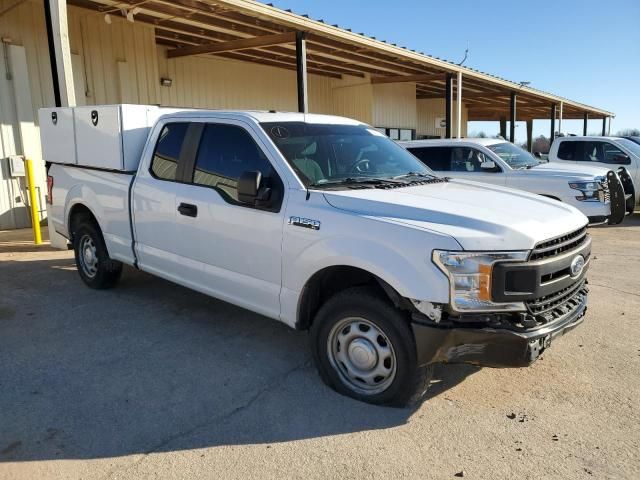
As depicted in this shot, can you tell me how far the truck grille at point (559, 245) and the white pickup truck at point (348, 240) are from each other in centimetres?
1

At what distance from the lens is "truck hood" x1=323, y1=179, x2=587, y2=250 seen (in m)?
3.10

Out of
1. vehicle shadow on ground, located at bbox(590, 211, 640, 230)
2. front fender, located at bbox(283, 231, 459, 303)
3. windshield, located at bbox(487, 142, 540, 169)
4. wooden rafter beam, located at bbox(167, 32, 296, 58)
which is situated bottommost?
vehicle shadow on ground, located at bbox(590, 211, 640, 230)

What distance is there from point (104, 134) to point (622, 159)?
11.2 meters

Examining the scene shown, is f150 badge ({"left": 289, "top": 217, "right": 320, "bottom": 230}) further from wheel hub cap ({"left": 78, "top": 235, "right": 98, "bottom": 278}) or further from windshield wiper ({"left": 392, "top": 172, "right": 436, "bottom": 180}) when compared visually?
wheel hub cap ({"left": 78, "top": 235, "right": 98, "bottom": 278})

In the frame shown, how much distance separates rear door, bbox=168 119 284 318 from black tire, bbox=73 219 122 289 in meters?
1.57

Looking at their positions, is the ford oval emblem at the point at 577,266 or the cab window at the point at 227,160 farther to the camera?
the cab window at the point at 227,160

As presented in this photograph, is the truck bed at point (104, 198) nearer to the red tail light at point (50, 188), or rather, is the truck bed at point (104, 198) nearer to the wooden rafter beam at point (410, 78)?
the red tail light at point (50, 188)

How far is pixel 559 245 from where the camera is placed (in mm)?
3369

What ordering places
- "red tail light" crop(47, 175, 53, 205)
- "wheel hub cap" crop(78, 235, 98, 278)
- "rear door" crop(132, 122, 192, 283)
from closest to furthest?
"rear door" crop(132, 122, 192, 283) → "wheel hub cap" crop(78, 235, 98, 278) → "red tail light" crop(47, 175, 53, 205)

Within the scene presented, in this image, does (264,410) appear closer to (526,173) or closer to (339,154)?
(339,154)

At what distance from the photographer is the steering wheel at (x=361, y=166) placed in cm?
428

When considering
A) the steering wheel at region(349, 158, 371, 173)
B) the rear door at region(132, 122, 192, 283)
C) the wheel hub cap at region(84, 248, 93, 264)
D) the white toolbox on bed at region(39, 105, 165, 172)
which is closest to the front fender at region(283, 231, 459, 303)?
the steering wheel at region(349, 158, 371, 173)

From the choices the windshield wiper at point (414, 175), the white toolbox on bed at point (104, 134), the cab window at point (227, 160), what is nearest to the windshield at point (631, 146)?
the windshield wiper at point (414, 175)

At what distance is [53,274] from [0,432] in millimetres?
4221
